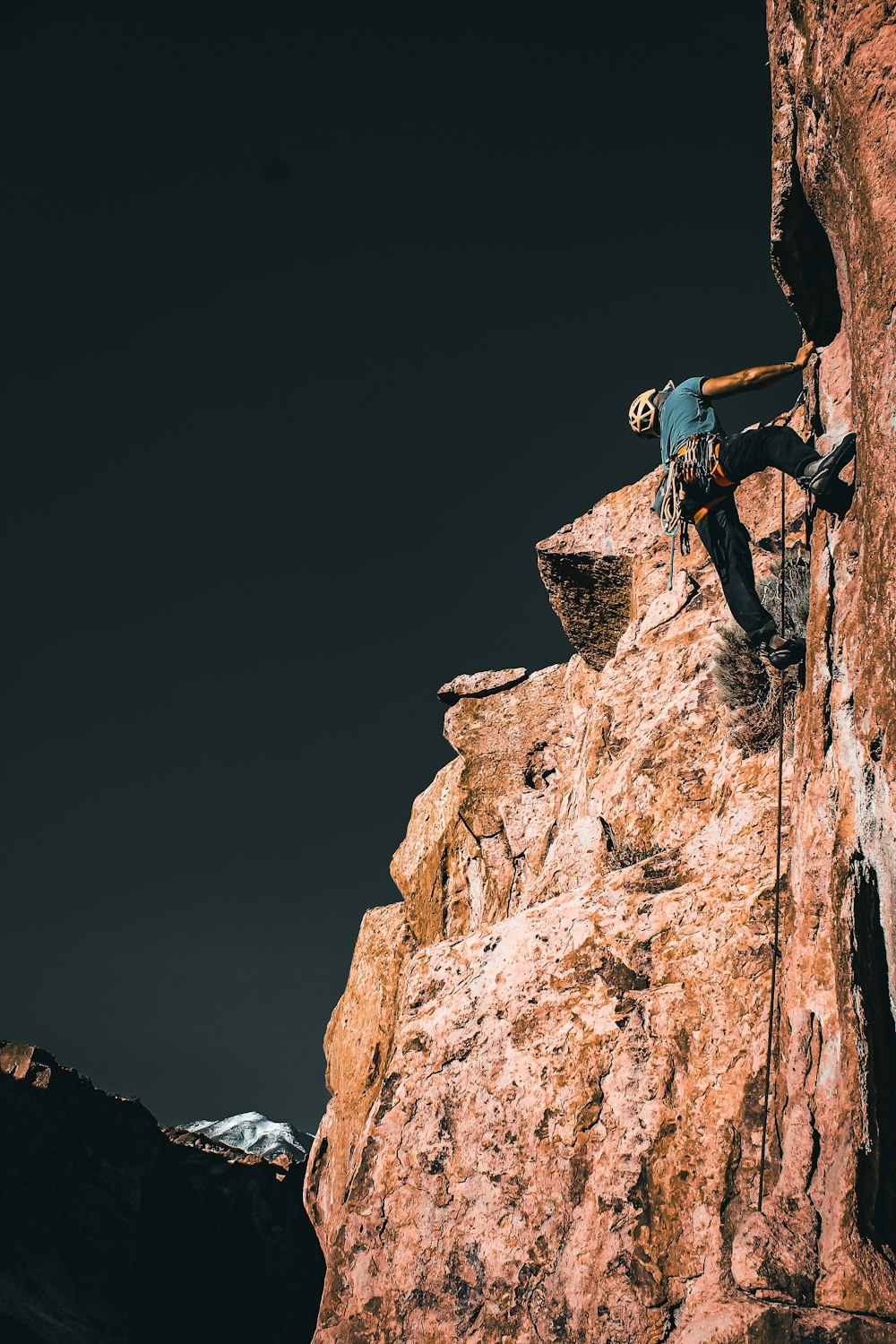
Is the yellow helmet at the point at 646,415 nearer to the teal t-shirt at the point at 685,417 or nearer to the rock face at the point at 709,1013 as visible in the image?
the teal t-shirt at the point at 685,417

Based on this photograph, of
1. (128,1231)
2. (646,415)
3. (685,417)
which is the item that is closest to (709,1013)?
(685,417)

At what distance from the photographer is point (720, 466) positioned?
9539mm

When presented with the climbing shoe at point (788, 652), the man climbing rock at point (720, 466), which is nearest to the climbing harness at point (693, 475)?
the man climbing rock at point (720, 466)

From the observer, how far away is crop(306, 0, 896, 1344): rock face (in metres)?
6.49

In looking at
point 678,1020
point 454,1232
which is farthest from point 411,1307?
point 678,1020

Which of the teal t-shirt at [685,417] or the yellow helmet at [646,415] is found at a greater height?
the yellow helmet at [646,415]

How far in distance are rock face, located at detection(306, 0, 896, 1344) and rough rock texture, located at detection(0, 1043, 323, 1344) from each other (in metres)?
51.6

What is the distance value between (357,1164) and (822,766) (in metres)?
6.66

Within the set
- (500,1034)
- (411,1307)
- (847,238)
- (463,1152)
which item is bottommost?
(411,1307)

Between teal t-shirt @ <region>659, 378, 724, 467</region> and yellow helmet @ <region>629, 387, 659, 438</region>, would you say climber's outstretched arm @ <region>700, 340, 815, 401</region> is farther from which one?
yellow helmet @ <region>629, 387, 659, 438</region>

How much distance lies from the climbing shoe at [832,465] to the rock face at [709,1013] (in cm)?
30

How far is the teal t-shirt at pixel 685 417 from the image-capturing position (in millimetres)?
9867

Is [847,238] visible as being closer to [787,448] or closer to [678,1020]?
[787,448]

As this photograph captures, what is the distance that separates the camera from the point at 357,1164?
10172 millimetres
